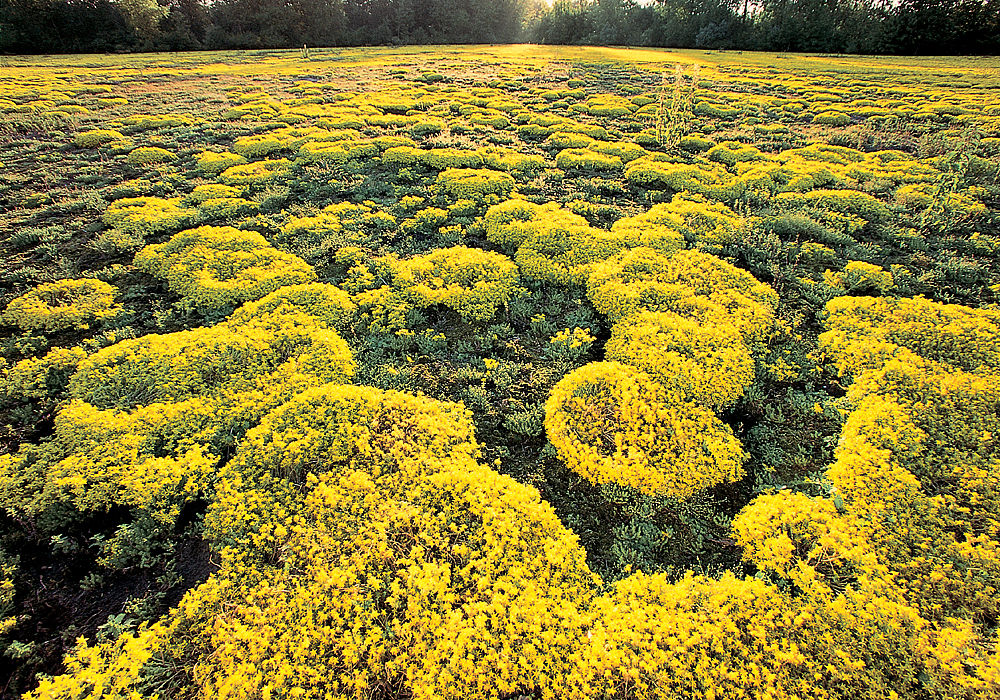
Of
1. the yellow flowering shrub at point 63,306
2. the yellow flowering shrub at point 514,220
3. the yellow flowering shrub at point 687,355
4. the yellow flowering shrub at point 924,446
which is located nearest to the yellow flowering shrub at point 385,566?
the yellow flowering shrub at point 687,355

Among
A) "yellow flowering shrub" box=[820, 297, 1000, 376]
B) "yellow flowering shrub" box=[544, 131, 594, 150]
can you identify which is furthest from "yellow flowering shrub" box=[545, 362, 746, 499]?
"yellow flowering shrub" box=[544, 131, 594, 150]

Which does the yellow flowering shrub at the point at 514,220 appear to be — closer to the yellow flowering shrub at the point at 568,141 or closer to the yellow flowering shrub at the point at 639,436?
the yellow flowering shrub at the point at 639,436

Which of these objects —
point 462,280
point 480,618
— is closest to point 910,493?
point 480,618

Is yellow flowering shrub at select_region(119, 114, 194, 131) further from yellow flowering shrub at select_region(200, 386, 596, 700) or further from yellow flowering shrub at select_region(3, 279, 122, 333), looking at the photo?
yellow flowering shrub at select_region(200, 386, 596, 700)

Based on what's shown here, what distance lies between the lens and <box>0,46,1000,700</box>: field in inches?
174

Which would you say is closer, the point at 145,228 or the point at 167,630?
the point at 167,630

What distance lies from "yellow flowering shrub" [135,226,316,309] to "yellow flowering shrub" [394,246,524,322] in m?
2.29

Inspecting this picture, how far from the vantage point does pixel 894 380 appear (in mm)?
7340

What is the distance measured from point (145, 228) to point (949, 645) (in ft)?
52.6

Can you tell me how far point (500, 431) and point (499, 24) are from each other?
79824 mm

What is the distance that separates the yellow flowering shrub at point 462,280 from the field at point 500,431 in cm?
8

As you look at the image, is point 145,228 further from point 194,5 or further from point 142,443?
point 194,5

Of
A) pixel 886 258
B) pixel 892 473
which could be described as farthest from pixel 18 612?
pixel 886 258

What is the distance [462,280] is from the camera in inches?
390
